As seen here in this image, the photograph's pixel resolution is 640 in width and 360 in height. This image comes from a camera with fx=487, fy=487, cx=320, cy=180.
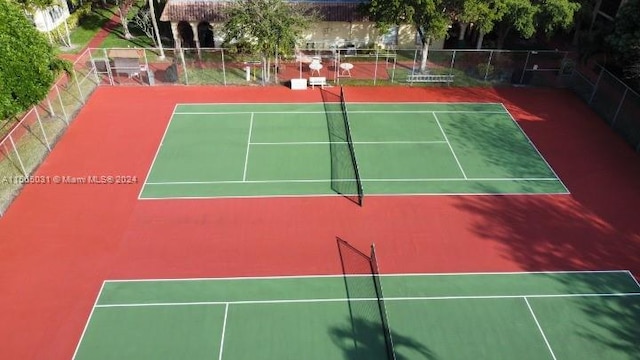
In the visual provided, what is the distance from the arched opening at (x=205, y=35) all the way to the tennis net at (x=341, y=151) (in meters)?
9.88

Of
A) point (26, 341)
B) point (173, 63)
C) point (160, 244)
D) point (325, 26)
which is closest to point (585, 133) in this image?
point (325, 26)

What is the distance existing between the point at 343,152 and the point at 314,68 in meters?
7.88

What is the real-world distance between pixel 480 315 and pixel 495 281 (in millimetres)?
1575

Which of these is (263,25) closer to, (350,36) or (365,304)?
(350,36)

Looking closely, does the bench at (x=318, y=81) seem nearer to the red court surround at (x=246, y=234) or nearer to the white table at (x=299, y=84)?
the white table at (x=299, y=84)

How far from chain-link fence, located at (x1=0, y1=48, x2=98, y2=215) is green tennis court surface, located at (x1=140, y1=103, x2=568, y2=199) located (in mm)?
4812

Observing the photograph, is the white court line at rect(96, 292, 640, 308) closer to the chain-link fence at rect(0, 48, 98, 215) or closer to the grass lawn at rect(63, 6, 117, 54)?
the chain-link fence at rect(0, 48, 98, 215)

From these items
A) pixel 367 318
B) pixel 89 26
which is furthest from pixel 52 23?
pixel 367 318

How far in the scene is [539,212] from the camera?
18125 mm

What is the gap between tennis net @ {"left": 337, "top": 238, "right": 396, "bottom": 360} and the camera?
13.1 metres

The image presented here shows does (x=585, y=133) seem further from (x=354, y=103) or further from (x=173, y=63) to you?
(x=173, y=63)

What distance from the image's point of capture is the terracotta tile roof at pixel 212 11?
2912 centimetres

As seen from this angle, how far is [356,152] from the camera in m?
21.2

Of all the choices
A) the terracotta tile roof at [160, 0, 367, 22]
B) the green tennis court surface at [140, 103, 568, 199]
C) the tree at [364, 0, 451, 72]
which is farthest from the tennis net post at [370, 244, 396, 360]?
the terracotta tile roof at [160, 0, 367, 22]
